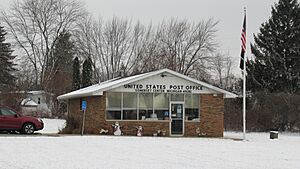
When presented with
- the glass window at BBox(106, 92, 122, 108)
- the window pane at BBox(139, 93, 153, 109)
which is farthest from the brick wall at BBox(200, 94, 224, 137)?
the glass window at BBox(106, 92, 122, 108)

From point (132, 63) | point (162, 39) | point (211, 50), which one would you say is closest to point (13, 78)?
point (132, 63)

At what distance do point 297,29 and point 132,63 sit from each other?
19.8 meters

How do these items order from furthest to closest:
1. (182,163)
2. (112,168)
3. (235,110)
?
(235,110) → (182,163) → (112,168)

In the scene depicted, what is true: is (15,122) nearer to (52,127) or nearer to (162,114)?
(162,114)

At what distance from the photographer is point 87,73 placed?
56094 millimetres

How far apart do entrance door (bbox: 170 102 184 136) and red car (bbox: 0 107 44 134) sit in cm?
778

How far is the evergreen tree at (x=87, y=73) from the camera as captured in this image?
55719 millimetres

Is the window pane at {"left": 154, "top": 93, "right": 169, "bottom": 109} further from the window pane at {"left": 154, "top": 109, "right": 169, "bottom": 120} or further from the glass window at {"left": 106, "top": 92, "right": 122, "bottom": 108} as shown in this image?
the glass window at {"left": 106, "top": 92, "right": 122, "bottom": 108}

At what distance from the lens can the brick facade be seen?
2880 cm

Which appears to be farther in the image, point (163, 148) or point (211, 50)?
point (211, 50)

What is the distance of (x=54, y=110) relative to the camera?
53.9 m

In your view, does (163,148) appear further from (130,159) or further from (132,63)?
(132,63)

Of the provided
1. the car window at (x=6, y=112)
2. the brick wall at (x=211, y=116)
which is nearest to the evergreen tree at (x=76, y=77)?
the brick wall at (x=211, y=116)

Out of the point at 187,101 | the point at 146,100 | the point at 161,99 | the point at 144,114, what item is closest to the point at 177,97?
the point at 187,101
